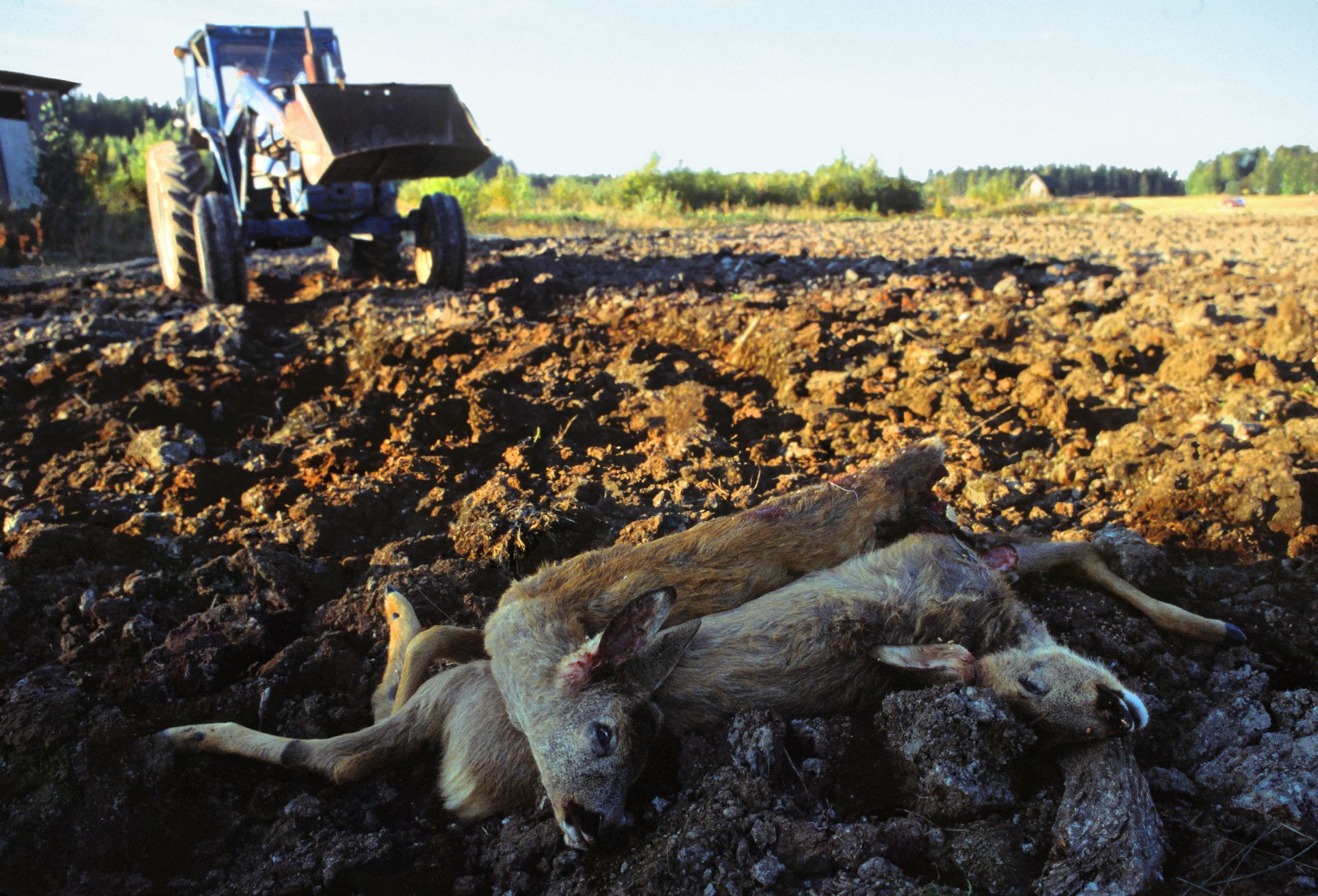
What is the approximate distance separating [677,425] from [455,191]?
17954 mm

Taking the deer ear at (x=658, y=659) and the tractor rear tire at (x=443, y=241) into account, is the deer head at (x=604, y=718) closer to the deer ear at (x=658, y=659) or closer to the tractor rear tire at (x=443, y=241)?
the deer ear at (x=658, y=659)

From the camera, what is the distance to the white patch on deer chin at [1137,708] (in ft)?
8.37

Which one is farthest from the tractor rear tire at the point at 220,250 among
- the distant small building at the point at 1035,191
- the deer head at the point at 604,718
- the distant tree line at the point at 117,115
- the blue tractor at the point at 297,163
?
the distant tree line at the point at 117,115

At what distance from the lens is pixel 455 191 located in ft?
69.5

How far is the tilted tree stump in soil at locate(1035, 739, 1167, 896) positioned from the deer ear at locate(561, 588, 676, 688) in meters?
1.20

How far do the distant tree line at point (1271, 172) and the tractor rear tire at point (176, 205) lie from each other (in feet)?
53.0

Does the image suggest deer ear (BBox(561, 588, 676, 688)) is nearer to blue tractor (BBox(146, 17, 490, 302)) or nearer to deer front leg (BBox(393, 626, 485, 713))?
deer front leg (BBox(393, 626, 485, 713))

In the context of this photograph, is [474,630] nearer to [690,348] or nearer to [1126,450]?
[1126,450]

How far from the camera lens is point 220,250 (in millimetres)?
7945

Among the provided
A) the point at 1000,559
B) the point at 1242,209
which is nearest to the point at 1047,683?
the point at 1000,559

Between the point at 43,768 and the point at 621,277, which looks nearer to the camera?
the point at 43,768

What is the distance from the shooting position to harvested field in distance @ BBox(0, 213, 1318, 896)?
2.43m

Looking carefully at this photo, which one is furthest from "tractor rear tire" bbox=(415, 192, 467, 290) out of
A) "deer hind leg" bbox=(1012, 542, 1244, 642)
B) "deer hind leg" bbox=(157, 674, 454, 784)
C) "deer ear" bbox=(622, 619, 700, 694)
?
A: "deer ear" bbox=(622, 619, 700, 694)

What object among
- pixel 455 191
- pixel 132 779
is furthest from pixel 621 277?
pixel 455 191
